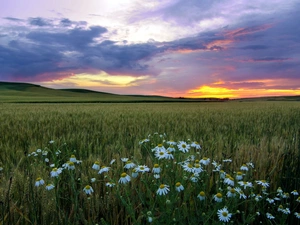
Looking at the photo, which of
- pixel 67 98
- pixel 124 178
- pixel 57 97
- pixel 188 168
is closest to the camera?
pixel 124 178

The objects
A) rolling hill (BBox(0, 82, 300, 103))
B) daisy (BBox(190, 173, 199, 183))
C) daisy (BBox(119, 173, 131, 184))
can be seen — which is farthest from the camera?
rolling hill (BBox(0, 82, 300, 103))

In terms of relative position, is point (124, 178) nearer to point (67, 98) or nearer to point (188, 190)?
point (188, 190)

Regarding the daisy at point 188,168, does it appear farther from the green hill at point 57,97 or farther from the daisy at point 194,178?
the green hill at point 57,97

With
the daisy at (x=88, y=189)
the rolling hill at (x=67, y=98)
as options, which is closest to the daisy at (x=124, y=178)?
the daisy at (x=88, y=189)

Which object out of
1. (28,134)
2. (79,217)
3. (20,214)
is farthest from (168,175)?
(28,134)

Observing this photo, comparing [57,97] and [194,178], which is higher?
[194,178]

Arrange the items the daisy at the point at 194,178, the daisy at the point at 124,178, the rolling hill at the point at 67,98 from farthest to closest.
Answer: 1. the rolling hill at the point at 67,98
2. the daisy at the point at 194,178
3. the daisy at the point at 124,178

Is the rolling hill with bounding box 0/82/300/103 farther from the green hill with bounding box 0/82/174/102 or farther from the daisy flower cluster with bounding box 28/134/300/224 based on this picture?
the daisy flower cluster with bounding box 28/134/300/224

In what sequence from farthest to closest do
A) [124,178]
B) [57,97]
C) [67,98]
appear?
[57,97] < [67,98] < [124,178]

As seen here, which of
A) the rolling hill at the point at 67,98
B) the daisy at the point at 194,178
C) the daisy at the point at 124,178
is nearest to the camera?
the daisy at the point at 124,178

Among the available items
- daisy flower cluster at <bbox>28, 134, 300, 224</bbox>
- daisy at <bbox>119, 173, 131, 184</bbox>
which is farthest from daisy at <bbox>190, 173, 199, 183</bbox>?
daisy at <bbox>119, 173, 131, 184</bbox>

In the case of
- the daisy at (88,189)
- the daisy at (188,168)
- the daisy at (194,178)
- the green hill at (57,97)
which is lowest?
the green hill at (57,97)

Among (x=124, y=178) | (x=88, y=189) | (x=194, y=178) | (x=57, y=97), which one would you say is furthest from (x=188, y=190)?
(x=57, y=97)

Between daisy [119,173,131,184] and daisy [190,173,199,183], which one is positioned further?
daisy [190,173,199,183]
